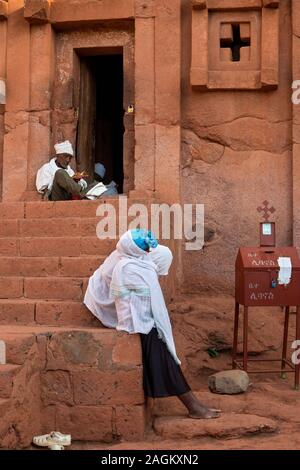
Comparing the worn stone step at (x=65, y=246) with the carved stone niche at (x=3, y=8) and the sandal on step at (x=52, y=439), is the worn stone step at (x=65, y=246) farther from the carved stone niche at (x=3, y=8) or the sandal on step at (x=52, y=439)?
the carved stone niche at (x=3, y=8)

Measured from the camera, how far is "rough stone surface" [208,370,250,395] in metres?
5.70

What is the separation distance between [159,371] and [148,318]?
1.41 feet

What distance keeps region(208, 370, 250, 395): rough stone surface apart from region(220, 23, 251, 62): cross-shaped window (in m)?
4.45

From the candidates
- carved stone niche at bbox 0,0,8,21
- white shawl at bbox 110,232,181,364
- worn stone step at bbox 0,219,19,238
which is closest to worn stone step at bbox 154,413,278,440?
white shawl at bbox 110,232,181,364

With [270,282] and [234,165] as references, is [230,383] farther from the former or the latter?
[234,165]

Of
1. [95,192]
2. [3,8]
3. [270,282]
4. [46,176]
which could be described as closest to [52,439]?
[270,282]

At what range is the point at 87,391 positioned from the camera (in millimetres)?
5023

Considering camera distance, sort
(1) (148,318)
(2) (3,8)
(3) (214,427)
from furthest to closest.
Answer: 1. (2) (3,8)
2. (1) (148,318)
3. (3) (214,427)

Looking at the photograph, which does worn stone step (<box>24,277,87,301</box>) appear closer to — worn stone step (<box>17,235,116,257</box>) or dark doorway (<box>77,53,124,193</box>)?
worn stone step (<box>17,235,116,257</box>)

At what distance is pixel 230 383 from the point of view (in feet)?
18.8

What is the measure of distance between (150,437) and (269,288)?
1.88 metres

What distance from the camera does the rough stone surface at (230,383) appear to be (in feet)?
18.7

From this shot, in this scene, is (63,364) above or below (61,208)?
below

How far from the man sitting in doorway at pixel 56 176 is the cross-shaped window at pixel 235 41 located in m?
2.50
